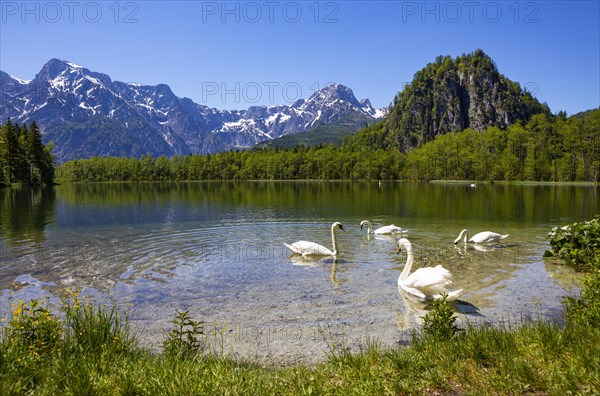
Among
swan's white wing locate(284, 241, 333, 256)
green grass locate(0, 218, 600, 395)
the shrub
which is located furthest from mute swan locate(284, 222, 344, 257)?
the shrub

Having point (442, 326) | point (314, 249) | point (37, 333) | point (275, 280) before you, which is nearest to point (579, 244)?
point (314, 249)

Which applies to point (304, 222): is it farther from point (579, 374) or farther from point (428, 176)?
point (428, 176)

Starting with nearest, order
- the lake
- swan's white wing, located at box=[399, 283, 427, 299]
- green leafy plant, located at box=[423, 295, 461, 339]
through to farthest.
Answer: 1. green leafy plant, located at box=[423, 295, 461, 339]
2. the lake
3. swan's white wing, located at box=[399, 283, 427, 299]

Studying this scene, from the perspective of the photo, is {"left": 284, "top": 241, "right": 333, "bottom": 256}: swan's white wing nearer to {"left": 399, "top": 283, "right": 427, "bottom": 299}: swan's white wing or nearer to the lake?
the lake

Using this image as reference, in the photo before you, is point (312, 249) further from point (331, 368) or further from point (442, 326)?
point (331, 368)

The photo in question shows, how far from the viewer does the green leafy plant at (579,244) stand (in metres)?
15.3

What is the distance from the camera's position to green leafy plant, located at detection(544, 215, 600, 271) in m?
15.3

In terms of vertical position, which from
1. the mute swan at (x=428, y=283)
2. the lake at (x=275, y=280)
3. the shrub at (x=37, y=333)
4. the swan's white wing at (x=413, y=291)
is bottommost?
the lake at (x=275, y=280)

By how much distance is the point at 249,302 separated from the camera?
12.0 meters

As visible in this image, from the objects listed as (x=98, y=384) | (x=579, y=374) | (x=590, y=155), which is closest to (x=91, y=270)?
(x=98, y=384)

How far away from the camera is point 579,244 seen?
53.8 ft

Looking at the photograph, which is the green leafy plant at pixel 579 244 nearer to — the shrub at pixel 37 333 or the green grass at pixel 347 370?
the green grass at pixel 347 370

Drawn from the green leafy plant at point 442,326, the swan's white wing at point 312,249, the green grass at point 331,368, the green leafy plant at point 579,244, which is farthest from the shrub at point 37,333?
the green leafy plant at point 579,244

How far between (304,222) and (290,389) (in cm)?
2624
